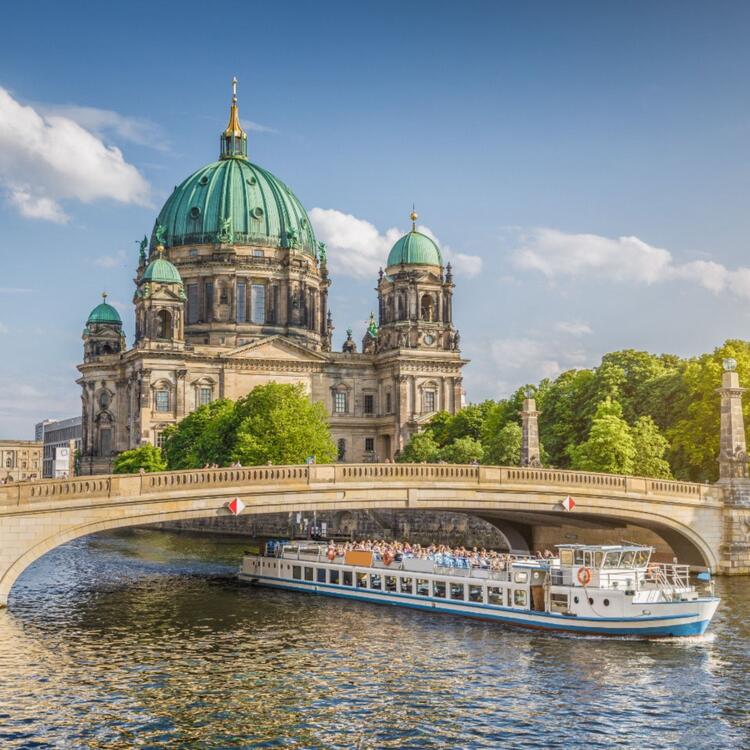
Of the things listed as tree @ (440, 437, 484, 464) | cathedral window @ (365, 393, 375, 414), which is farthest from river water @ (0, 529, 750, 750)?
cathedral window @ (365, 393, 375, 414)

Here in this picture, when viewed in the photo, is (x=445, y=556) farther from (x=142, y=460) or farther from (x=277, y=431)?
(x=142, y=460)

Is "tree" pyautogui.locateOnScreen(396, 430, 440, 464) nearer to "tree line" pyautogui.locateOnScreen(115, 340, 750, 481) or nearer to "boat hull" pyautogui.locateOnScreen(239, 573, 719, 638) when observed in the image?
"tree line" pyautogui.locateOnScreen(115, 340, 750, 481)

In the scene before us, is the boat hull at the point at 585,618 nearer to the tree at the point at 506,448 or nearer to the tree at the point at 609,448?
the tree at the point at 609,448

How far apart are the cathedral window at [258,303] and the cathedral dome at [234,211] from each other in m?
5.81

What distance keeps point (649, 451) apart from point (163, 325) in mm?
70693

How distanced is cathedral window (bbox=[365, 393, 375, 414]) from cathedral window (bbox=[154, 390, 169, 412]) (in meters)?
24.3

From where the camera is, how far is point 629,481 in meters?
53.7

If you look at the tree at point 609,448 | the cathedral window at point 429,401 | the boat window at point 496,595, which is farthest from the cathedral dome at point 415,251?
the boat window at point 496,595

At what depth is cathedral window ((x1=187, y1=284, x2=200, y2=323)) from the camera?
13868 centimetres

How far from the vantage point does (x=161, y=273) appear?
128250 millimetres

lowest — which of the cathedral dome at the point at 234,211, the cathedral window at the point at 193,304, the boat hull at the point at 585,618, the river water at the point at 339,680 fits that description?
the river water at the point at 339,680

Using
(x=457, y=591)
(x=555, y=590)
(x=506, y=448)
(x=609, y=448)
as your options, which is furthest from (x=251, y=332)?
(x=555, y=590)

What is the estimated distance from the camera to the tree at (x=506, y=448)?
86500 mm

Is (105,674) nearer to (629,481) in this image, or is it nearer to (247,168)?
(629,481)
